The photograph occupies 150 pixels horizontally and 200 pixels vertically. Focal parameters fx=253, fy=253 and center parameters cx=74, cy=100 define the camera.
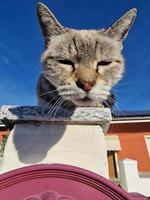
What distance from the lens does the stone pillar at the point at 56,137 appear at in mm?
1077

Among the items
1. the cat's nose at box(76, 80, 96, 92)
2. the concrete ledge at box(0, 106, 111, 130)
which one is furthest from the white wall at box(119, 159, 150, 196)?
the concrete ledge at box(0, 106, 111, 130)

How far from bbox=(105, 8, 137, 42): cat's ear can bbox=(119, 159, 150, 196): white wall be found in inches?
233

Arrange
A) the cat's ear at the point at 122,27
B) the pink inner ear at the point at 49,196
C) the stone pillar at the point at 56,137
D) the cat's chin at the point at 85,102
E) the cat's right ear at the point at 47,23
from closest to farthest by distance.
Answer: the pink inner ear at the point at 49,196 → the stone pillar at the point at 56,137 → the cat's chin at the point at 85,102 → the cat's right ear at the point at 47,23 → the cat's ear at the point at 122,27

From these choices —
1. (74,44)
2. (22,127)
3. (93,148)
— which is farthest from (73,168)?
(74,44)

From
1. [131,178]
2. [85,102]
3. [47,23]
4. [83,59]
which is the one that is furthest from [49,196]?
[131,178]

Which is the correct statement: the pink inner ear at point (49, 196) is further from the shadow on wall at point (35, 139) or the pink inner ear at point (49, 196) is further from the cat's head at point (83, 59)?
the cat's head at point (83, 59)

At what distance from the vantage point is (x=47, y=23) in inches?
67.8

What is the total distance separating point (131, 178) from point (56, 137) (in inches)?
263

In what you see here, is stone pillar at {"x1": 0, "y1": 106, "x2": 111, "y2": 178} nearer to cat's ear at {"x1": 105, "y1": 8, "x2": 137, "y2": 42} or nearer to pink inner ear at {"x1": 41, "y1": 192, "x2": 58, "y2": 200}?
pink inner ear at {"x1": 41, "y1": 192, "x2": 58, "y2": 200}

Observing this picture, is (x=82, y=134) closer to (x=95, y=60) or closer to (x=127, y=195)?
(x=127, y=195)

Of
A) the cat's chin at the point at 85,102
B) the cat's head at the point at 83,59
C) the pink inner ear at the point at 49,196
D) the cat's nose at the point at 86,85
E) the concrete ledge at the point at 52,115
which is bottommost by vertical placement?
the pink inner ear at the point at 49,196

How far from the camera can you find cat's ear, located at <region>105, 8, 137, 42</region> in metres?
1.77

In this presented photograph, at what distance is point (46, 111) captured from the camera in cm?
117

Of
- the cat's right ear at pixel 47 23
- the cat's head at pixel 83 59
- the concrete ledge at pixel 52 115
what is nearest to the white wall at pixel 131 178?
the cat's head at pixel 83 59
